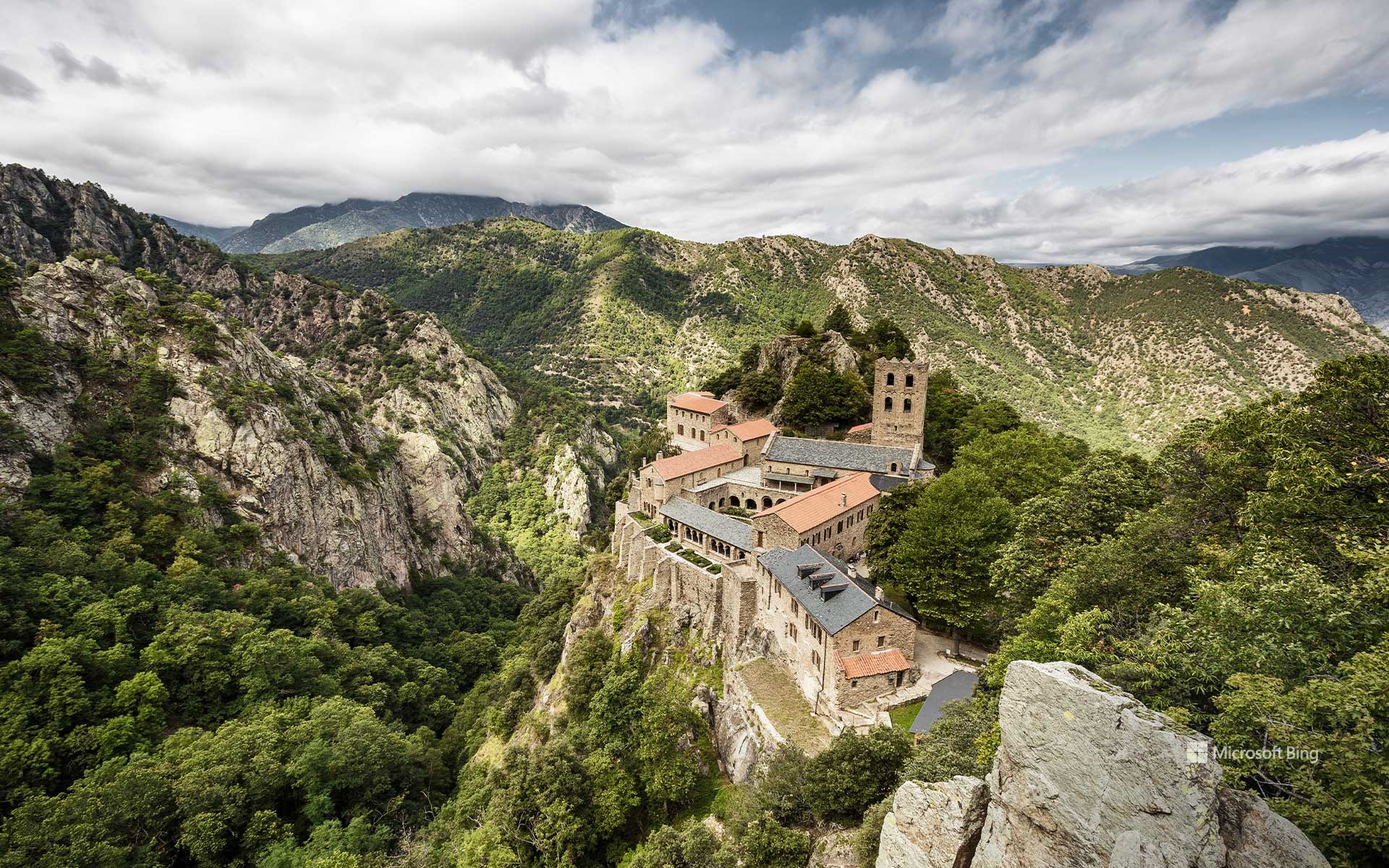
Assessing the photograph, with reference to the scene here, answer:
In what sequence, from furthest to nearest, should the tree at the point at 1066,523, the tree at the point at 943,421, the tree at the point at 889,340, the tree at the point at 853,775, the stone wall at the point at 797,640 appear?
the tree at the point at 889,340 < the tree at the point at 943,421 < the stone wall at the point at 797,640 < the tree at the point at 1066,523 < the tree at the point at 853,775

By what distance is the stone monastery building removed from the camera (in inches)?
1110

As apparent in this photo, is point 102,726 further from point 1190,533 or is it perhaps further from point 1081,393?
point 1081,393

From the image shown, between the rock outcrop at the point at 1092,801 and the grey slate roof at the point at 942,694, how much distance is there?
12981 mm

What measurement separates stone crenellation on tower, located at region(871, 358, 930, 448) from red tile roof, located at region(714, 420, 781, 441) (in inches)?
381

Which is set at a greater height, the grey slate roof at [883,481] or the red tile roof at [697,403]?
the red tile roof at [697,403]

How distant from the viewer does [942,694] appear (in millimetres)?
25734

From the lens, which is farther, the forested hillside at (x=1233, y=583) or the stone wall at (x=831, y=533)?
the stone wall at (x=831, y=533)

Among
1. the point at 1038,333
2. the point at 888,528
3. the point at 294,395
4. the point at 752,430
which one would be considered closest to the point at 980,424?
the point at 752,430

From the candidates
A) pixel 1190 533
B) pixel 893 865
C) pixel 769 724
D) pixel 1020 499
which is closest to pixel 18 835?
pixel 769 724

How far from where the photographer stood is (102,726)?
3672 centimetres

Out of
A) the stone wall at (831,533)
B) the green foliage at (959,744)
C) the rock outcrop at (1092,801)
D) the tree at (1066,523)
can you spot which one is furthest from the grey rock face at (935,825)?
the stone wall at (831,533)

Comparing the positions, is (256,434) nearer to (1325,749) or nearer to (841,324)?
(841,324)

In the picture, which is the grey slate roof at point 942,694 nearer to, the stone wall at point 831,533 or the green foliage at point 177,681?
the stone wall at point 831,533

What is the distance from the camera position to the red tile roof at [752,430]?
5241 cm
